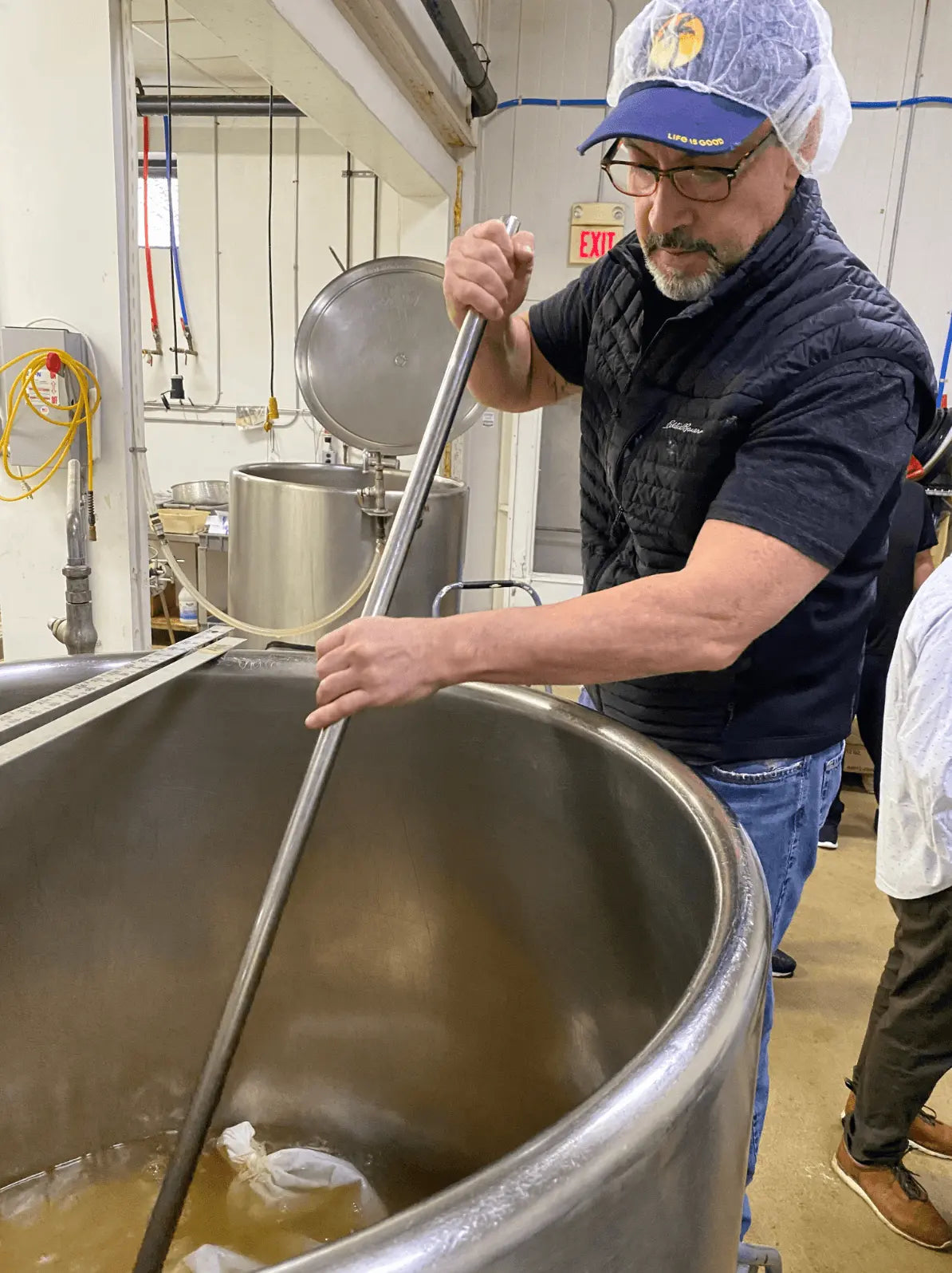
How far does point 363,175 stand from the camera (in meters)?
4.05

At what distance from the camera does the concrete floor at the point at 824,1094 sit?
1.24 metres

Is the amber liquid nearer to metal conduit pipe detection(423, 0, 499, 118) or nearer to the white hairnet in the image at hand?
the white hairnet

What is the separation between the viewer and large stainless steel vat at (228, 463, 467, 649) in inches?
67.4

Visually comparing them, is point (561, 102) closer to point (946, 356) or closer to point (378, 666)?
point (946, 356)

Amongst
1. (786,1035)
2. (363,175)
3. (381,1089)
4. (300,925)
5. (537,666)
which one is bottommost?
(786,1035)

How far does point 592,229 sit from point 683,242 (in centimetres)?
322

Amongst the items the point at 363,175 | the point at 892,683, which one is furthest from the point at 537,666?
the point at 363,175

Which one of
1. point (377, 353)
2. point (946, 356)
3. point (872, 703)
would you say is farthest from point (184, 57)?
point (872, 703)

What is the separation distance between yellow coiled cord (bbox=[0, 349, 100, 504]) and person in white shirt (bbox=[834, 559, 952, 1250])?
126cm

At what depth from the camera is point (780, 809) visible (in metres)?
0.91

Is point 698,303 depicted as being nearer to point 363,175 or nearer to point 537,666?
point 537,666

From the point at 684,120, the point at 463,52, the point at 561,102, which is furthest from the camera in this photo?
the point at 561,102

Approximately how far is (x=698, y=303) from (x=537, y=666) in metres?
0.39

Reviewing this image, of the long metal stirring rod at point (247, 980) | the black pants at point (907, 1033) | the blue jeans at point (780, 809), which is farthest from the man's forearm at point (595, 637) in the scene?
the black pants at point (907, 1033)
